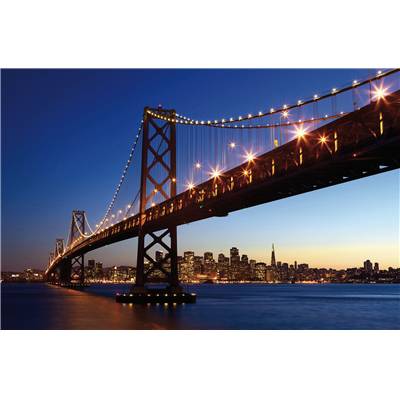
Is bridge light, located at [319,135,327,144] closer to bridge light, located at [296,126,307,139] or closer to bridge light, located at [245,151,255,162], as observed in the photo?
Result: bridge light, located at [296,126,307,139]

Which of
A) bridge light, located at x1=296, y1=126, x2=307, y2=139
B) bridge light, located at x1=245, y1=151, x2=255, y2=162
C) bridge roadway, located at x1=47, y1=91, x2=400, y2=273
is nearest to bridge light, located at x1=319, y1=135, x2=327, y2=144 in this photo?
bridge roadway, located at x1=47, y1=91, x2=400, y2=273

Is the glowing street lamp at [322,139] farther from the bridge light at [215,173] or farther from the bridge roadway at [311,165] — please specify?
the bridge light at [215,173]

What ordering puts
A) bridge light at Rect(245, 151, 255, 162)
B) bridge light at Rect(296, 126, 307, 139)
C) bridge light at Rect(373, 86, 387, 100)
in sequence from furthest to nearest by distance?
bridge light at Rect(245, 151, 255, 162)
bridge light at Rect(296, 126, 307, 139)
bridge light at Rect(373, 86, 387, 100)

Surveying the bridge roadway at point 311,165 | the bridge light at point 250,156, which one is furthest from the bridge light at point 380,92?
the bridge light at point 250,156

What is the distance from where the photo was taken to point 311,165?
76.2ft

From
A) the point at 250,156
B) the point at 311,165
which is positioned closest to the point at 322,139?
the point at 311,165

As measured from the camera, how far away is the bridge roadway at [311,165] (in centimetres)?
1938

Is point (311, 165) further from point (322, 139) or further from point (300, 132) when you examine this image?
point (300, 132)

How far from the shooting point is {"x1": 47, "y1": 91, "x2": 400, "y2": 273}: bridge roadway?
63.6ft

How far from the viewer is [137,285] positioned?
4100 centimetres

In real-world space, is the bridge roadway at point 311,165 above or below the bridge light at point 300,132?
below
